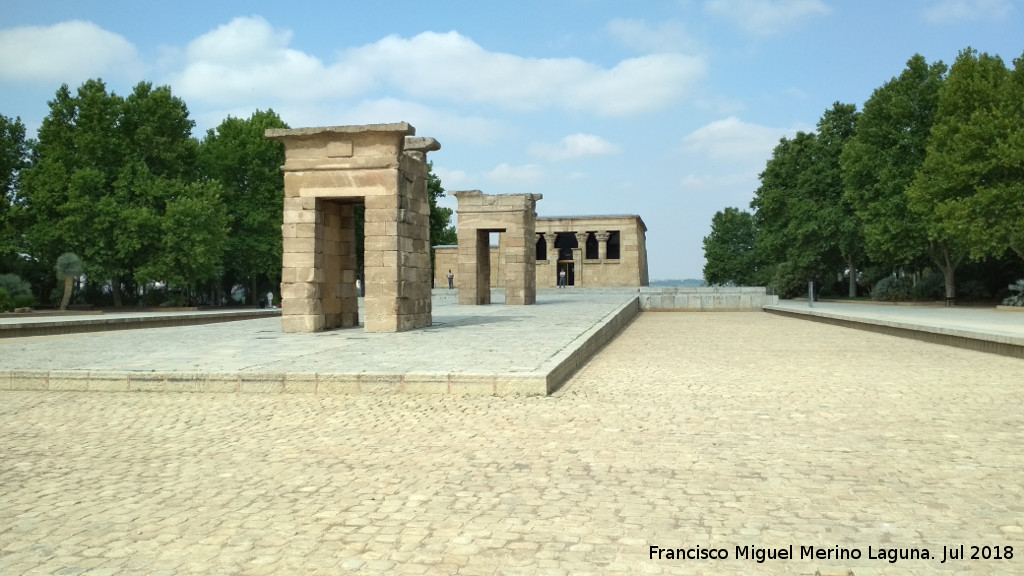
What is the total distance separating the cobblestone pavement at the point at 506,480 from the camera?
12.3 ft

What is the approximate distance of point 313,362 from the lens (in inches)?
391

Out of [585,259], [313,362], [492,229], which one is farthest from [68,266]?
[585,259]

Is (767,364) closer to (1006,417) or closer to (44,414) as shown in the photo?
(1006,417)

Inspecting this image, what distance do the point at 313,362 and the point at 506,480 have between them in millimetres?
5560

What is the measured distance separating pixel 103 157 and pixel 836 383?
36686 mm

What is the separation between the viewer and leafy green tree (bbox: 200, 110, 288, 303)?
4225 cm

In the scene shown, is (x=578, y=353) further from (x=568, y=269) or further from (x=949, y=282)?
(x=568, y=269)

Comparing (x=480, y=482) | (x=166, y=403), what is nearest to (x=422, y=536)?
(x=480, y=482)

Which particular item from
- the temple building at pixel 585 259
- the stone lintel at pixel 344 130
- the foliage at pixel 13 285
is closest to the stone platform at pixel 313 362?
the stone lintel at pixel 344 130

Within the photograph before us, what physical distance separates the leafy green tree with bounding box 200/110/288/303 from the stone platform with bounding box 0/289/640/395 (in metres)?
28.5

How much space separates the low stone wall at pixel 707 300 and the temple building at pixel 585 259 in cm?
1712

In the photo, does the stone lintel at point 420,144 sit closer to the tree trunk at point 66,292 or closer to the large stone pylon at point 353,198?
the large stone pylon at point 353,198

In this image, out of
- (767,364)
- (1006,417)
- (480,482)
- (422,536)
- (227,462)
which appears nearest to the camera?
(422,536)

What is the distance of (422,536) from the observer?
3961 mm
